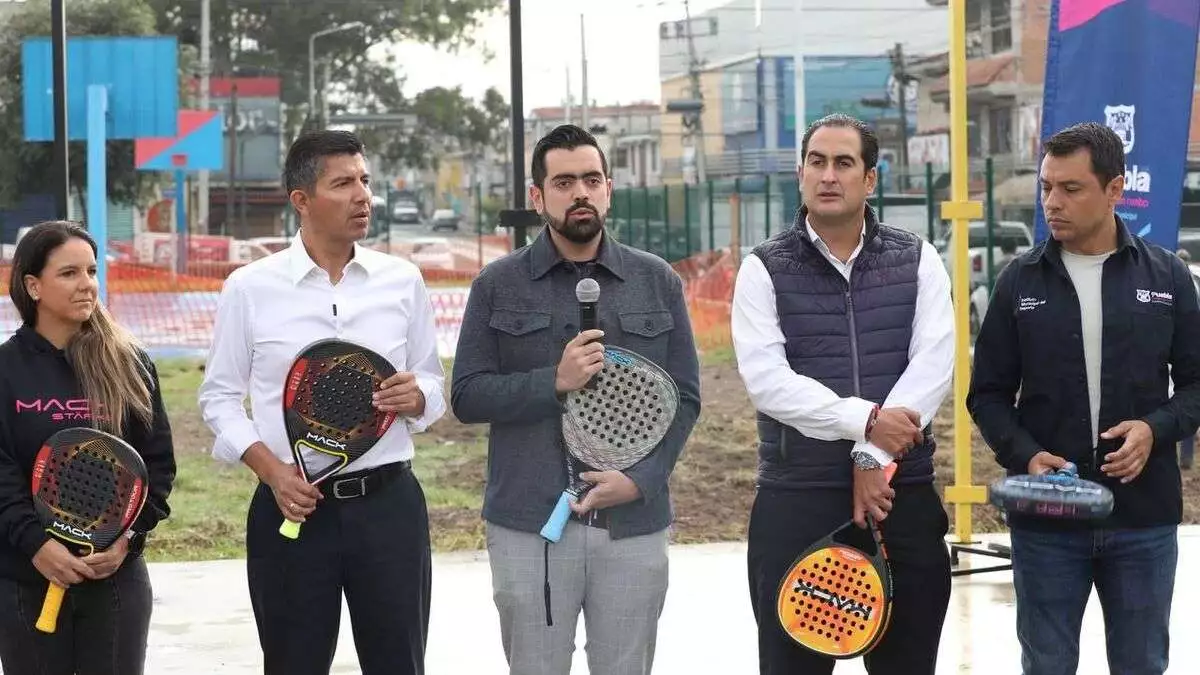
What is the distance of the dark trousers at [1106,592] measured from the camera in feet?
14.1

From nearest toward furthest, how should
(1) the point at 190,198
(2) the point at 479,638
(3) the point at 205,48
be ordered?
(2) the point at 479,638
(3) the point at 205,48
(1) the point at 190,198

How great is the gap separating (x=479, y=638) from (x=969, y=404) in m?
2.59

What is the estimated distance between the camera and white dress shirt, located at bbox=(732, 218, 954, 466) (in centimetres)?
411


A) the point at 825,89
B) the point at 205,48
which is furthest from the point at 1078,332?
the point at 825,89

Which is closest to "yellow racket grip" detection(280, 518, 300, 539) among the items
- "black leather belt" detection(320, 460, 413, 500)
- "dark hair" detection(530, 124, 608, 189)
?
"black leather belt" detection(320, 460, 413, 500)

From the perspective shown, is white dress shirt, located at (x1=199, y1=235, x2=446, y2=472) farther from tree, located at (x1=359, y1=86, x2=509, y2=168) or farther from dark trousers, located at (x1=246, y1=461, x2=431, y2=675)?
tree, located at (x1=359, y1=86, x2=509, y2=168)

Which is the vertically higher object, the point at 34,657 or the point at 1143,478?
the point at 1143,478

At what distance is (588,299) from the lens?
4020mm

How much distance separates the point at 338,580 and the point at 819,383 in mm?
1315

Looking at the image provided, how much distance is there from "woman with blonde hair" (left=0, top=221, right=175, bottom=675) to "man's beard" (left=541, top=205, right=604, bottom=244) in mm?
1162

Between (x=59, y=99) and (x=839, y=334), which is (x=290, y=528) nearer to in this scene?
(x=839, y=334)

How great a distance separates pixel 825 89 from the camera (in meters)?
55.7

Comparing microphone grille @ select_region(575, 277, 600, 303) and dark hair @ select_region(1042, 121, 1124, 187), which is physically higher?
dark hair @ select_region(1042, 121, 1124, 187)

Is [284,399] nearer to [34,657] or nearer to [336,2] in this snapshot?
[34,657]
